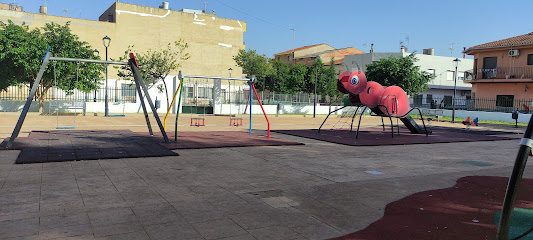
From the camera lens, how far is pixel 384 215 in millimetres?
5562

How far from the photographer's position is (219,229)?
473 centimetres

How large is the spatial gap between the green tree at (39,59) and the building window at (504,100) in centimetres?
3460

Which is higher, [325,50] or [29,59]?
[325,50]

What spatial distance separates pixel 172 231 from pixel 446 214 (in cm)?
376

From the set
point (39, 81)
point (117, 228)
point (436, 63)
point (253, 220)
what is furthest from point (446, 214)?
point (436, 63)

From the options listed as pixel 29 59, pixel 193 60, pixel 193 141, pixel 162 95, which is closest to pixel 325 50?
pixel 193 60

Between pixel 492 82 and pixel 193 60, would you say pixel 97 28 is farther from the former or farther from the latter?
pixel 492 82

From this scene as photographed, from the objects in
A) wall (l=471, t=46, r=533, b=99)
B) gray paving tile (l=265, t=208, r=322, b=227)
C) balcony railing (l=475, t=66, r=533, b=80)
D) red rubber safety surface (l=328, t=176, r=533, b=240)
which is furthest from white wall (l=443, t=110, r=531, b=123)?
gray paving tile (l=265, t=208, r=322, b=227)

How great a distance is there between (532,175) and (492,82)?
33.1 meters

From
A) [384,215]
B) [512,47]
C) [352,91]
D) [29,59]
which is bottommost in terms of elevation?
[384,215]

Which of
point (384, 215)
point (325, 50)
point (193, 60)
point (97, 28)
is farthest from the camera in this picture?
point (325, 50)

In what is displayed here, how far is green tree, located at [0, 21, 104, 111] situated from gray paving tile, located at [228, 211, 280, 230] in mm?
23313

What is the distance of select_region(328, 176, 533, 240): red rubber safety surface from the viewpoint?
477cm

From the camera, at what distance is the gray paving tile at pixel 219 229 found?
14.9 feet
